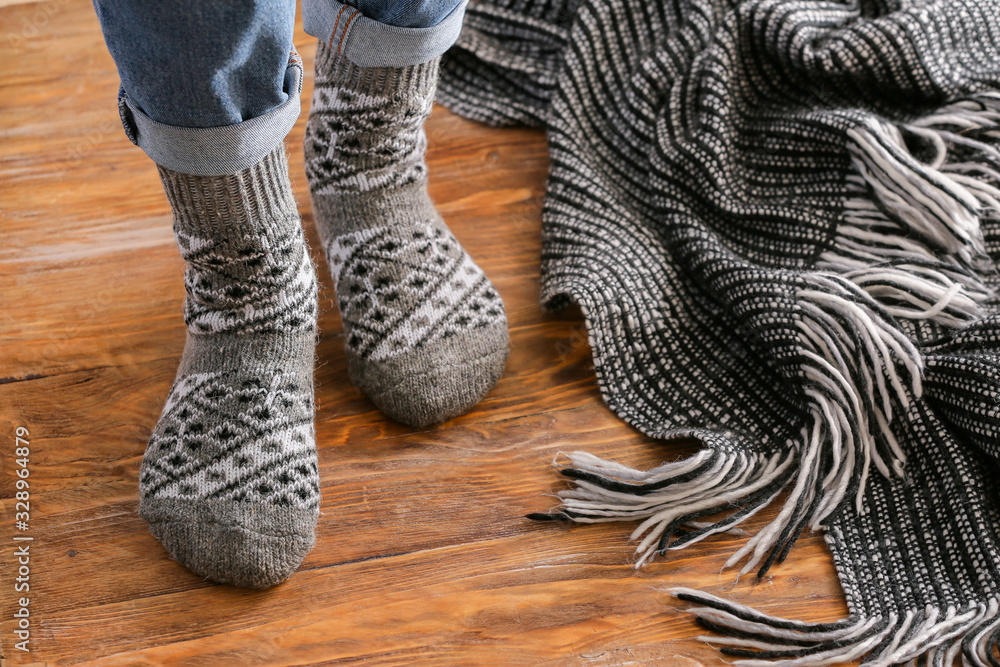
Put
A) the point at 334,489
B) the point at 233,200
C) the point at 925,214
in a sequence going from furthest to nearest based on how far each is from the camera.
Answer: the point at 925,214 < the point at 334,489 < the point at 233,200

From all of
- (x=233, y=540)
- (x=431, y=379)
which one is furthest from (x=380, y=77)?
(x=233, y=540)

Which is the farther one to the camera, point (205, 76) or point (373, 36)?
point (373, 36)

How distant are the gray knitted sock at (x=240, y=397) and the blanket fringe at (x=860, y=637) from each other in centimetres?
35

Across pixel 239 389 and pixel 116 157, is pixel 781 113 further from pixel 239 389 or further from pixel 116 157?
pixel 116 157

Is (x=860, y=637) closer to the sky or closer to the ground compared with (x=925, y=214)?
closer to the ground

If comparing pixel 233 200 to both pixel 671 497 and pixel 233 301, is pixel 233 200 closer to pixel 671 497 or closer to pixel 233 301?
pixel 233 301

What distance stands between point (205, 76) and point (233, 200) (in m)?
0.14

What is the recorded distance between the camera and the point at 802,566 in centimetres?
67

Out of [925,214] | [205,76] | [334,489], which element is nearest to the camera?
[205,76]

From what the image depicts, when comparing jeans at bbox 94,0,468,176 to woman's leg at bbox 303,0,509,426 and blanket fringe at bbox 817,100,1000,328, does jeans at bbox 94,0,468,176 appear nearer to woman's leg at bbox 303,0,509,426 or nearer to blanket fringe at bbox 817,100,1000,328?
woman's leg at bbox 303,0,509,426

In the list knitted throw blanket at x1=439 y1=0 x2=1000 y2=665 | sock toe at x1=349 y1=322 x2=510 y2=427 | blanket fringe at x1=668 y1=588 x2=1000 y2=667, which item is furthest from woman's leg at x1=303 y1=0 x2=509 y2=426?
blanket fringe at x1=668 y1=588 x2=1000 y2=667

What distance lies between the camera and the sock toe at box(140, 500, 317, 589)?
1.99ft

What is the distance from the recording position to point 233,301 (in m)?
0.65

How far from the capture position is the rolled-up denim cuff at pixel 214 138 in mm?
512
